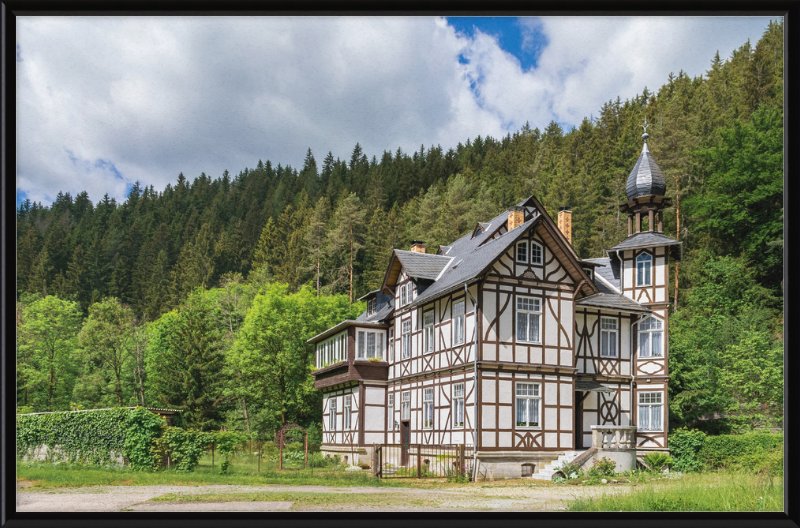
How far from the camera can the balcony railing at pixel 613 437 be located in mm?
23188

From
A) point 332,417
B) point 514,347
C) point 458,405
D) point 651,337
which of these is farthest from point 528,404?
point 332,417

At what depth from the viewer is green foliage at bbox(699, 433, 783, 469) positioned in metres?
24.3

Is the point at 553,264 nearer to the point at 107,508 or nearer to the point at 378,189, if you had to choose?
the point at 107,508

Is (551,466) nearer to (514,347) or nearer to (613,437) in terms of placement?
(613,437)

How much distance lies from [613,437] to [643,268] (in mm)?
8366

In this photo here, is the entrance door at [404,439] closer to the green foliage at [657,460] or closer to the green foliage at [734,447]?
the green foliage at [657,460]

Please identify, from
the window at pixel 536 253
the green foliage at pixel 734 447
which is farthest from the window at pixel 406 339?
the green foliage at pixel 734 447

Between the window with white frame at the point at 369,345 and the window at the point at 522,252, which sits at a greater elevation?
the window at the point at 522,252

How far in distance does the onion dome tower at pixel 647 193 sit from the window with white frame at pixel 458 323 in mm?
10003

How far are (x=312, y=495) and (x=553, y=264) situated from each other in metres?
12.3

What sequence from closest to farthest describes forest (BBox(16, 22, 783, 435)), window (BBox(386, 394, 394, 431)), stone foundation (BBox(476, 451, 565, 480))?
1. stone foundation (BBox(476, 451, 565, 480))
2. window (BBox(386, 394, 394, 431))
3. forest (BBox(16, 22, 783, 435))

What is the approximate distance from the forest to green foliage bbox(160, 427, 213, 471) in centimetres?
794

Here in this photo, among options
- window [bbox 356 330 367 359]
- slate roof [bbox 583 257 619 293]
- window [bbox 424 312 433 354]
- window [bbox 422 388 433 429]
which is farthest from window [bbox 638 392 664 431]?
window [bbox 356 330 367 359]

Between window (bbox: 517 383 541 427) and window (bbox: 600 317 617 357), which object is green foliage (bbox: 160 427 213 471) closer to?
window (bbox: 517 383 541 427)
